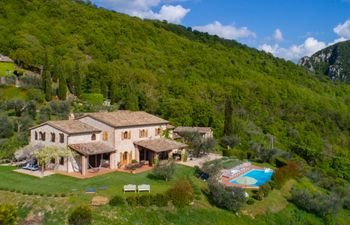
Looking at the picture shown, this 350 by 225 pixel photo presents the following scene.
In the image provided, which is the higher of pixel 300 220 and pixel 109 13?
pixel 109 13

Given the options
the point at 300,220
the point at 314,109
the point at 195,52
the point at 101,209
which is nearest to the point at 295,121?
the point at 314,109

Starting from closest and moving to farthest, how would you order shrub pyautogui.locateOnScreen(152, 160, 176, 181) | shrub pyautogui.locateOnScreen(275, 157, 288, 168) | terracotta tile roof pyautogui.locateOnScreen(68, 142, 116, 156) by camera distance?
shrub pyautogui.locateOnScreen(152, 160, 176, 181) < terracotta tile roof pyautogui.locateOnScreen(68, 142, 116, 156) < shrub pyautogui.locateOnScreen(275, 157, 288, 168)

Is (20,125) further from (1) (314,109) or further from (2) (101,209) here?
(1) (314,109)

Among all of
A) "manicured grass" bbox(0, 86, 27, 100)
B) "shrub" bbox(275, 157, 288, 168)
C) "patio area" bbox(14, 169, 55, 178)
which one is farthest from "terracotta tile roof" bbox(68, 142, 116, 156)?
"manicured grass" bbox(0, 86, 27, 100)

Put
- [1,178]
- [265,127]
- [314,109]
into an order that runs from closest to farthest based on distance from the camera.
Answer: [1,178], [265,127], [314,109]

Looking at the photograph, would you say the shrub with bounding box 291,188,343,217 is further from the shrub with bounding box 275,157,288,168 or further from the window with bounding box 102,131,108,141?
the window with bounding box 102,131,108,141

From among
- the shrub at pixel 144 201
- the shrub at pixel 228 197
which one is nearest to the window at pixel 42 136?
the shrub at pixel 144 201

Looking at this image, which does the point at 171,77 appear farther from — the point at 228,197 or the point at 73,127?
the point at 228,197
